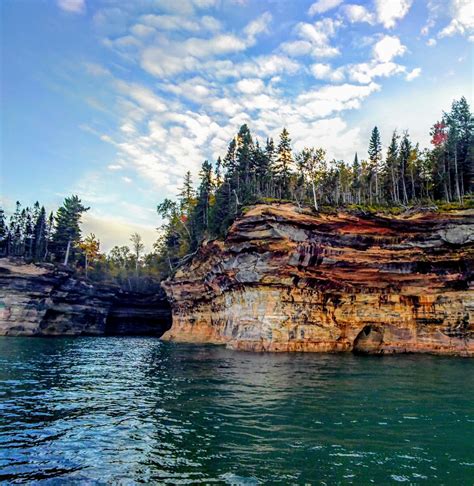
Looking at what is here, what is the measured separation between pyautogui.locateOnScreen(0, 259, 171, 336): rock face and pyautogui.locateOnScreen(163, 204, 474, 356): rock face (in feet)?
110

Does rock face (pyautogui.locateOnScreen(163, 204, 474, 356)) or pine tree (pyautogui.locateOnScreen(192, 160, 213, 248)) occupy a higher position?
pine tree (pyautogui.locateOnScreen(192, 160, 213, 248))

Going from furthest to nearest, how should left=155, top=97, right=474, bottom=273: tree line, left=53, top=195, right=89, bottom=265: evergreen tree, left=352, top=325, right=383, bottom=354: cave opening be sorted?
left=53, top=195, right=89, bottom=265: evergreen tree
left=155, top=97, right=474, bottom=273: tree line
left=352, top=325, right=383, bottom=354: cave opening

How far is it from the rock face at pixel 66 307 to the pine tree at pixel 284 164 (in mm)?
28836

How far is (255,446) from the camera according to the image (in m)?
10.0

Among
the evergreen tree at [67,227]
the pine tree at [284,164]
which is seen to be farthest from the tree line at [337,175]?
the evergreen tree at [67,227]

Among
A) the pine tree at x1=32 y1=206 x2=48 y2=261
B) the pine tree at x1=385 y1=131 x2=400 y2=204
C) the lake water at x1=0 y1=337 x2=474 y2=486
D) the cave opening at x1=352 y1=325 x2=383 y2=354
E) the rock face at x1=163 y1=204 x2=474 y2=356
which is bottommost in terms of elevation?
the lake water at x1=0 y1=337 x2=474 y2=486

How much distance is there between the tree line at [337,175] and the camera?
52.1 m

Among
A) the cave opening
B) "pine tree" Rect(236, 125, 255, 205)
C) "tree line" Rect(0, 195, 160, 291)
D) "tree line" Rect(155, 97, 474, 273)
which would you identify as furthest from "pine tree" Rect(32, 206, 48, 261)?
the cave opening

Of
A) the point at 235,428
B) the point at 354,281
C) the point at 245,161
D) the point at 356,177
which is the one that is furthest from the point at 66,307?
the point at 235,428

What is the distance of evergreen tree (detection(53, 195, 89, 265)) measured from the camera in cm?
6981

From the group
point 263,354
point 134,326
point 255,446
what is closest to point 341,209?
point 263,354

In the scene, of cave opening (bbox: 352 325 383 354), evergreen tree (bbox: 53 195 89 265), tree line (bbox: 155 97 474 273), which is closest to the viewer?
cave opening (bbox: 352 325 383 354)

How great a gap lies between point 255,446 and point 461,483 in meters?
4.74

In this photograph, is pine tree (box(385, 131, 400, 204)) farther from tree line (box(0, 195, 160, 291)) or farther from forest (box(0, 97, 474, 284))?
tree line (box(0, 195, 160, 291))
